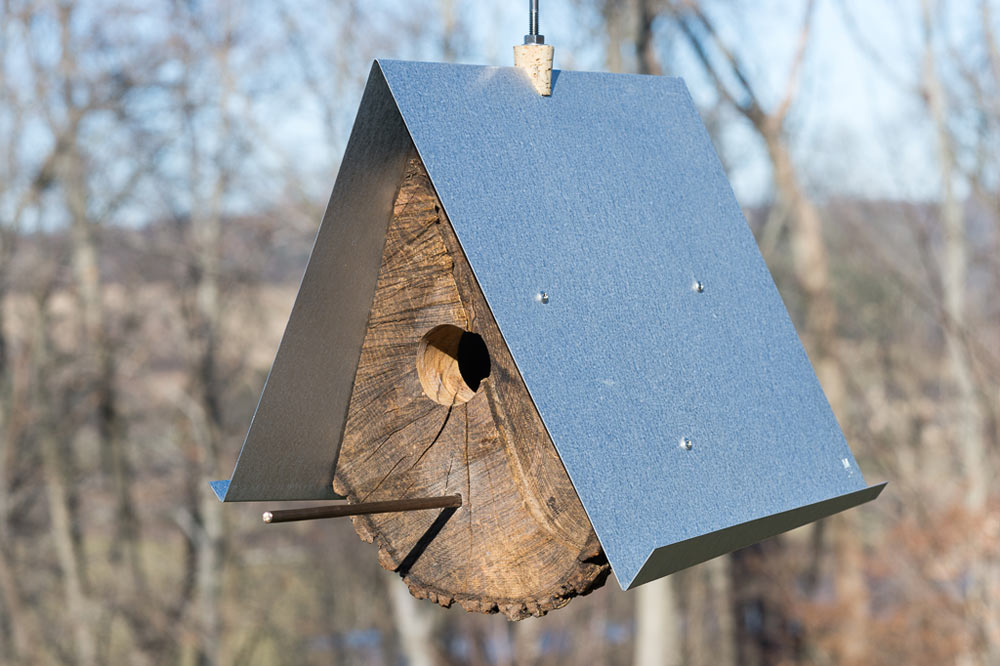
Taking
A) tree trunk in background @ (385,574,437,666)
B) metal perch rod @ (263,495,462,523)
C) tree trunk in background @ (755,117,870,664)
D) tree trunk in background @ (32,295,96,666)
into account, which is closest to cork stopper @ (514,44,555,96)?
metal perch rod @ (263,495,462,523)

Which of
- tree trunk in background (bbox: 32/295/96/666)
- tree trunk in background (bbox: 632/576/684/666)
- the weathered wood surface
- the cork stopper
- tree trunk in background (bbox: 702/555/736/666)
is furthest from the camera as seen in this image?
tree trunk in background (bbox: 702/555/736/666)

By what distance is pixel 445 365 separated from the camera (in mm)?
1965

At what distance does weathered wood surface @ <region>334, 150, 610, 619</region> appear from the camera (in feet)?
5.43

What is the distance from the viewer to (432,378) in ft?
6.29

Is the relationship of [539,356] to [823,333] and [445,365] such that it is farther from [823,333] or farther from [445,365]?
[823,333]

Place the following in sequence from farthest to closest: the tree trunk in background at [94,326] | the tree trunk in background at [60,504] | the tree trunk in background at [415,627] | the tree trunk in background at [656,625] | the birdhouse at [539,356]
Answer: the tree trunk in background at [60,504], the tree trunk in background at [94,326], the tree trunk in background at [415,627], the tree trunk in background at [656,625], the birdhouse at [539,356]

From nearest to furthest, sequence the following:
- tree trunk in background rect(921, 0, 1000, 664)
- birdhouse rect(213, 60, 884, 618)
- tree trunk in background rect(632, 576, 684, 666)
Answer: birdhouse rect(213, 60, 884, 618)
tree trunk in background rect(921, 0, 1000, 664)
tree trunk in background rect(632, 576, 684, 666)

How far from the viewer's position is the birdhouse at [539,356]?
1553 mm

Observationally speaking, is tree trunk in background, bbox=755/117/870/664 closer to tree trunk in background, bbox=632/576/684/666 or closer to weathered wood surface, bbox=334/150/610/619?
tree trunk in background, bbox=632/576/684/666

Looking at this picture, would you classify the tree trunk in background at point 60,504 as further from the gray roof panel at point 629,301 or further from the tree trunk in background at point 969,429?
the gray roof panel at point 629,301

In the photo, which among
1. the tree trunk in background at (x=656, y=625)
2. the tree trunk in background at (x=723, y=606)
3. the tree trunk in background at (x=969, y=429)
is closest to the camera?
the tree trunk in background at (x=969, y=429)

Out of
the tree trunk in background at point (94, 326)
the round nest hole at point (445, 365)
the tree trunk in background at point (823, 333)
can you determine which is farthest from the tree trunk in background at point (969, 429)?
the tree trunk in background at point (94, 326)

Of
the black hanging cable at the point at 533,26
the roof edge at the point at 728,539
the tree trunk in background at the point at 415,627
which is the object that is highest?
the black hanging cable at the point at 533,26

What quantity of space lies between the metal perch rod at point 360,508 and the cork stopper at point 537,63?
745 millimetres
